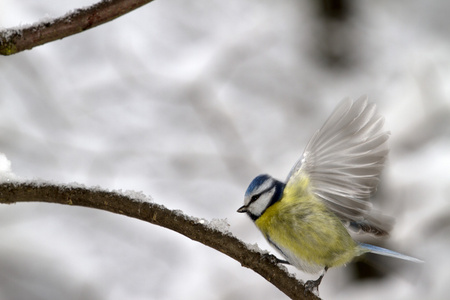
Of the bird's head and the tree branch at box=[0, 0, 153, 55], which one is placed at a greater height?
the tree branch at box=[0, 0, 153, 55]

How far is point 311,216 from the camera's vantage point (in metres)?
1.94

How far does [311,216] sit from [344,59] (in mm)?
2116

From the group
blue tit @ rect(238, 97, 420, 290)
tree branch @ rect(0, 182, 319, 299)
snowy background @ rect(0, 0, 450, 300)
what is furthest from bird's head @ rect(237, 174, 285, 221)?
snowy background @ rect(0, 0, 450, 300)

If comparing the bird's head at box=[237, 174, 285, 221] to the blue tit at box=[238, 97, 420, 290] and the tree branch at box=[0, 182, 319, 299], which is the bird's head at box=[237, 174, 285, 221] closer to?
the blue tit at box=[238, 97, 420, 290]

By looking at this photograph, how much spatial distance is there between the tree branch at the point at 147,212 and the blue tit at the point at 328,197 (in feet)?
0.94

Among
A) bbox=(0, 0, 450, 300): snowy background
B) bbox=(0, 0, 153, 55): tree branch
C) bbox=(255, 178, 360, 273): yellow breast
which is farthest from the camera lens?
bbox=(0, 0, 450, 300): snowy background

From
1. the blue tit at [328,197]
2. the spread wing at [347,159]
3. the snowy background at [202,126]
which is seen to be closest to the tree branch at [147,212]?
the blue tit at [328,197]

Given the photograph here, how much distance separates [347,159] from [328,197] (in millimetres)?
207

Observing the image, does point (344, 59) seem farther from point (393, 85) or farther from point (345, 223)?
point (345, 223)

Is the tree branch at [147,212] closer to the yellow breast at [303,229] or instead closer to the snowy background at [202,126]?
the yellow breast at [303,229]

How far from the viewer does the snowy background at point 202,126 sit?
2826 millimetres

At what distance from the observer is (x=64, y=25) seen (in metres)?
1.30

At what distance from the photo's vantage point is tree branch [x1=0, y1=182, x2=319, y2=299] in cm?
139

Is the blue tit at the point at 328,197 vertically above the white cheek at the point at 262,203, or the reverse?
the white cheek at the point at 262,203
